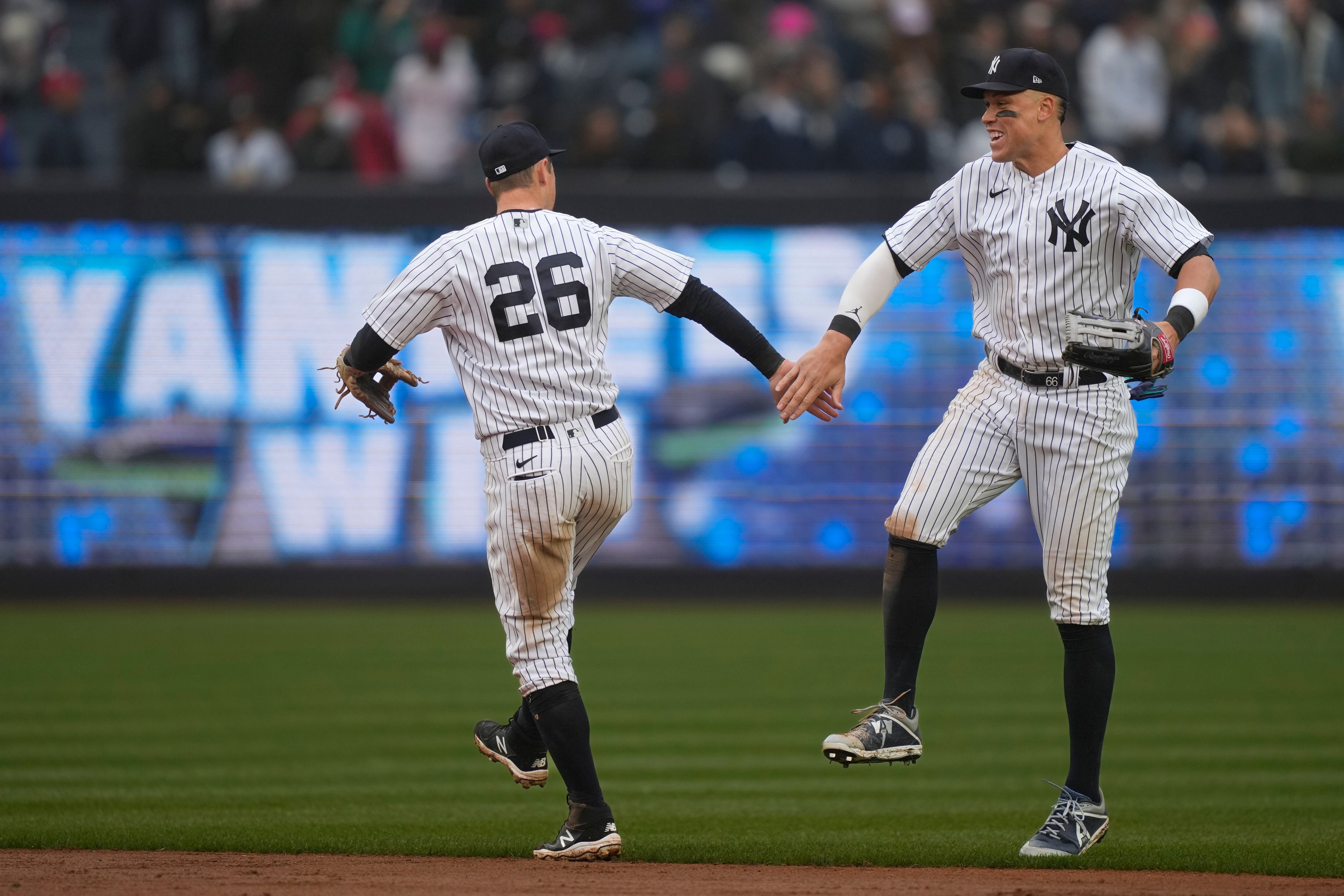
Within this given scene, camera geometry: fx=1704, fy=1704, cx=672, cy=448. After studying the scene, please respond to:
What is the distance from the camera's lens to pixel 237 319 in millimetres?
14242

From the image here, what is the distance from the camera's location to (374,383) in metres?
5.79

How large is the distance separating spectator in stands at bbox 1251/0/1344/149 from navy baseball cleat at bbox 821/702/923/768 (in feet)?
36.7

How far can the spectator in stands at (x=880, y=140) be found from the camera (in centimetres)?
1441

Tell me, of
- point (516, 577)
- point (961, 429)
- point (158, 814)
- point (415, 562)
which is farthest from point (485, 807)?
point (415, 562)

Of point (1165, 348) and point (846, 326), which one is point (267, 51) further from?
point (1165, 348)

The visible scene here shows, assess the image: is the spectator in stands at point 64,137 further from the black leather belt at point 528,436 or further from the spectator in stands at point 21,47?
the black leather belt at point 528,436

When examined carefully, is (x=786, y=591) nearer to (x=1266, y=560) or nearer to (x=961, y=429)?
(x=1266, y=560)

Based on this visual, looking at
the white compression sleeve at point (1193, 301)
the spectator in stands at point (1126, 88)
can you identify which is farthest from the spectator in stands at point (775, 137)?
the white compression sleeve at point (1193, 301)

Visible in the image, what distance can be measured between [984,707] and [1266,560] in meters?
5.59

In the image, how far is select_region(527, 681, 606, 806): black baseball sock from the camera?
5484 mm

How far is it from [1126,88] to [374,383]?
10878 millimetres

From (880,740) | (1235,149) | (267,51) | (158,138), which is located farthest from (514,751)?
(267,51)

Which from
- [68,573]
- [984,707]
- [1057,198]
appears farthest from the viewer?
[68,573]

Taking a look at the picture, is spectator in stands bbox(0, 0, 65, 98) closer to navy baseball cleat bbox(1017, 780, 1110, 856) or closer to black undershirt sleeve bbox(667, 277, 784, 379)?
black undershirt sleeve bbox(667, 277, 784, 379)
